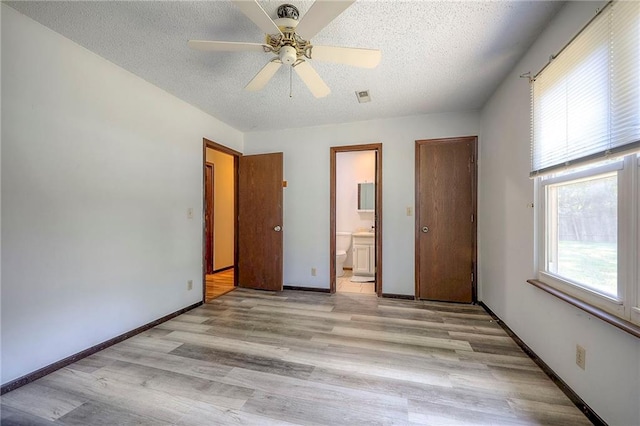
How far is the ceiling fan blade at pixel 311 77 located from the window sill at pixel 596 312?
2134mm

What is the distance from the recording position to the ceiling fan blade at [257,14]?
4.11 ft

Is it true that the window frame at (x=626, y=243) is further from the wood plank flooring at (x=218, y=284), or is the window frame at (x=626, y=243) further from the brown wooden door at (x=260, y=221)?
the wood plank flooring at (x=218, y=284)

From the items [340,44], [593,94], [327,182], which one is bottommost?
[327,182]

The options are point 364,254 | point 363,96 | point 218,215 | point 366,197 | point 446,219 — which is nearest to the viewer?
point 363,96

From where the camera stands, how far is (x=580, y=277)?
60.0 inches

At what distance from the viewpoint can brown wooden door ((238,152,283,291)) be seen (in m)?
3.72

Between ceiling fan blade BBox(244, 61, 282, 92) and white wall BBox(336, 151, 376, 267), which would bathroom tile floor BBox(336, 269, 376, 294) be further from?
ceiling fan blade BBox(244, 61, 282, 92)

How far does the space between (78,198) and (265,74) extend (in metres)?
1.74

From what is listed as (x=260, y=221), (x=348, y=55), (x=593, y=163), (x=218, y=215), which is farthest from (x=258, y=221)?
(x=593, y=163)

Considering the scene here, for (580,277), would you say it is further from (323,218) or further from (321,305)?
(323,218)

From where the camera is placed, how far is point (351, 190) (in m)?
5.28

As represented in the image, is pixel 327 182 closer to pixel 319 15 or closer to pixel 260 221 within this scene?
pixel 260 221

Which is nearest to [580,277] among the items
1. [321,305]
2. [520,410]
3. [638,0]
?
[520,410]

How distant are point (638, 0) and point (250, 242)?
13.0ft
